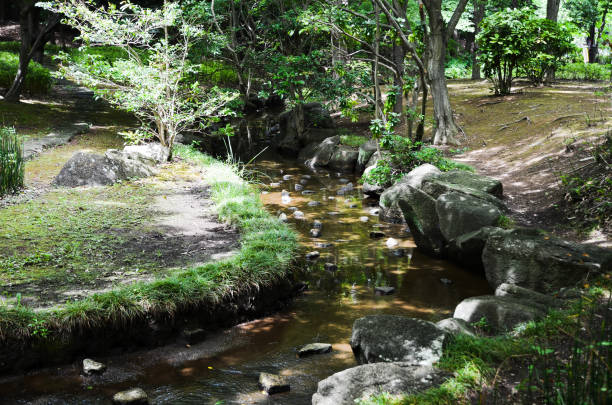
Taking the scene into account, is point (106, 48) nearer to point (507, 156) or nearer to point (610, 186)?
point (507, 156)

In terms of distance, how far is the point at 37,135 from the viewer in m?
10.0

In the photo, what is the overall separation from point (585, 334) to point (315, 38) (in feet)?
33.3

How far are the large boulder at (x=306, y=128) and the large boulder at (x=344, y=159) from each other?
4.73ft

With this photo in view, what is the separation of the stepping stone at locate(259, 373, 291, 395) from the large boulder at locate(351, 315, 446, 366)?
56cm

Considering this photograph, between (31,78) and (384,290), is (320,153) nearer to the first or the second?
(384,290)

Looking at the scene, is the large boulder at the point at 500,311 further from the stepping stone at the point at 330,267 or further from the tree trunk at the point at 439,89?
the tree trunk at the point at 439,89

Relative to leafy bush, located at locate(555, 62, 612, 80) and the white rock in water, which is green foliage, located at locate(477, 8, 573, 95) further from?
the white rock in water

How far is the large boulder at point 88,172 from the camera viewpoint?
7.34m

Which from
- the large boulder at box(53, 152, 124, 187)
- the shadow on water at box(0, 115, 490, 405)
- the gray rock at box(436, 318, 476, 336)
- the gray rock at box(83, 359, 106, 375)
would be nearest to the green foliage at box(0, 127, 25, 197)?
the large boulder at box(53, 152, 124, 187)

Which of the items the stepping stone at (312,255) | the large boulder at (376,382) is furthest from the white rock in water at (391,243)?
the large boulder at (376,382)

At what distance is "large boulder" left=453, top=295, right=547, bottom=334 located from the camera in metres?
3.52

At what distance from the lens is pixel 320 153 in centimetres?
1180

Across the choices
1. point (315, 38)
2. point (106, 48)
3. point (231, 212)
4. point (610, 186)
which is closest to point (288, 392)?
point (231, 212)

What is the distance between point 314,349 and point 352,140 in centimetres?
836
